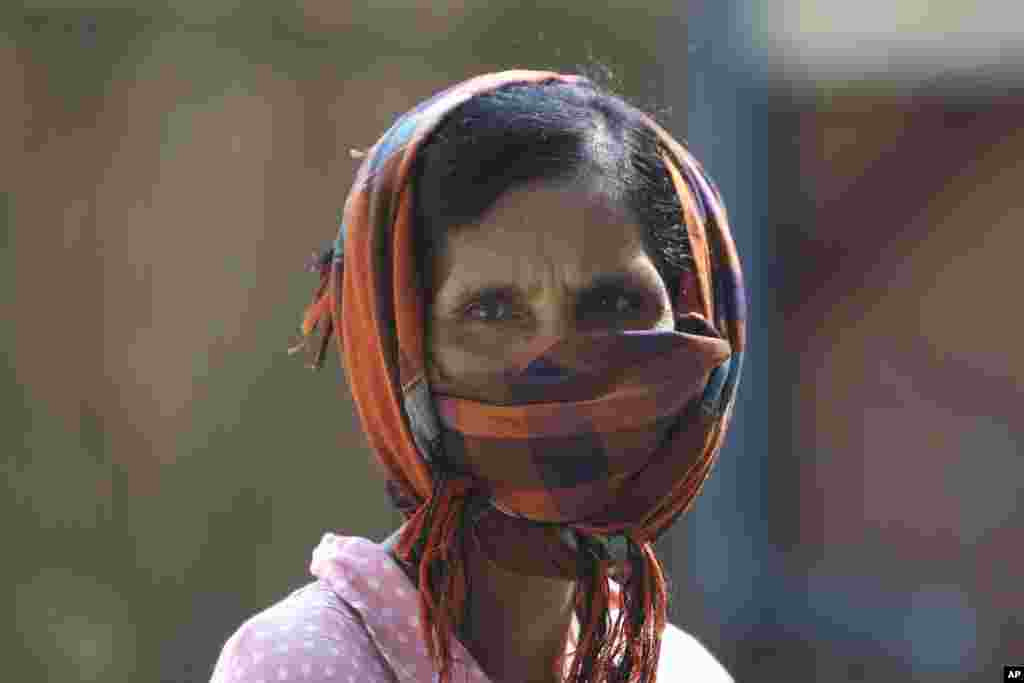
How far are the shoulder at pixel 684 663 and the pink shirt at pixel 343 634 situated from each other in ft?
1.81

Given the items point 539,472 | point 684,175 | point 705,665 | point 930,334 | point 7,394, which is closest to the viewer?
point 539,472

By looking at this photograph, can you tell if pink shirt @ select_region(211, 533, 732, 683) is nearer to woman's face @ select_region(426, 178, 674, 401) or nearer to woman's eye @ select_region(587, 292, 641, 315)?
woman's face @ select_region(426, 178, 674, 401)

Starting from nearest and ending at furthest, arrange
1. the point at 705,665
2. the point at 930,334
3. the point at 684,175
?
the point at 684,175, the point at 705,665, the point at 930,334

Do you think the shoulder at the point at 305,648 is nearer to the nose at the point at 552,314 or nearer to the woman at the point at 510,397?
the woman at the point at 510,397

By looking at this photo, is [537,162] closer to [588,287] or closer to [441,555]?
[588,287]

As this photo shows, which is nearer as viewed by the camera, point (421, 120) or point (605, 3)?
point (421, 120)

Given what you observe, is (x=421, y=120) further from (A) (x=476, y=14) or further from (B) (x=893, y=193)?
(B) (x=893, y=193)

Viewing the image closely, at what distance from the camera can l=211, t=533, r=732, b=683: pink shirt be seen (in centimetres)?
214

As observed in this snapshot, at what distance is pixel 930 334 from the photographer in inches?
240

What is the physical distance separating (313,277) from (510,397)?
3618 mm

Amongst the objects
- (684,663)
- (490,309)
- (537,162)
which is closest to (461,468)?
(490,309)

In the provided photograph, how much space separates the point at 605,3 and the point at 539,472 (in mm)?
3917

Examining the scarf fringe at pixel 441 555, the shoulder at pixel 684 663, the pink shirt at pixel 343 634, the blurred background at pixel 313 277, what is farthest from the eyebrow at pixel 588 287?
the blurred background at pixel 313 277

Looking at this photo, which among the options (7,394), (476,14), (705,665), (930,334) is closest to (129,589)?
(7,394)
